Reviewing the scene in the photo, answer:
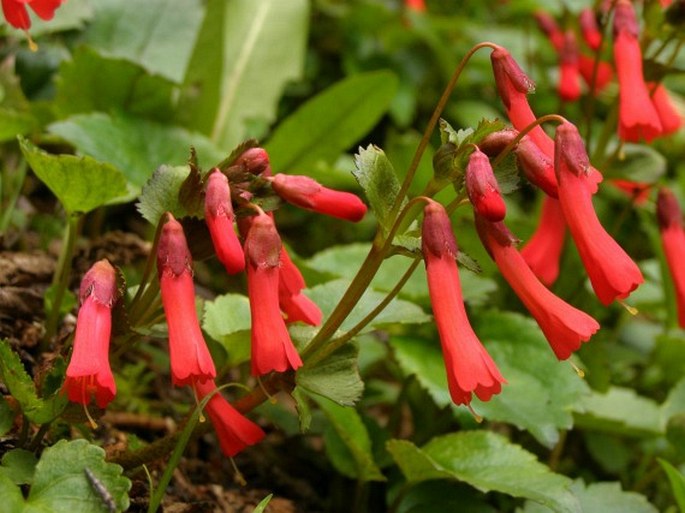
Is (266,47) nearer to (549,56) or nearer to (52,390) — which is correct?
(549,56)

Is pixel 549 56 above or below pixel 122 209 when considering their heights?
above

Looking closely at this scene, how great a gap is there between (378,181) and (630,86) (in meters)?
0.80

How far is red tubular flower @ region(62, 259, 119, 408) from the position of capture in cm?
129

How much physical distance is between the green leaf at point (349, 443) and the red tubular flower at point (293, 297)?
0.23m

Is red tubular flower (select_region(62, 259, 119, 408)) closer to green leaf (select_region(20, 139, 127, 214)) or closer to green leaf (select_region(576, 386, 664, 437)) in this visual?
green leaf (select_region(20, 139, 127, 214))

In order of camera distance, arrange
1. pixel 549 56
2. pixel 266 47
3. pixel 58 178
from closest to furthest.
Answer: pixel 58 178, pixel 266 47, pixel 549 56

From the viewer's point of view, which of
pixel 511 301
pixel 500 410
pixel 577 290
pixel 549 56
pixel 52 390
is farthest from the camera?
pixel 549 56

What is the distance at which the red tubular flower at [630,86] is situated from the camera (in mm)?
1954

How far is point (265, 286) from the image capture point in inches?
54.4

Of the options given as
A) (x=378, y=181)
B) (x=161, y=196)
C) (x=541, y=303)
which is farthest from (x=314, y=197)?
(x=541, y=303)

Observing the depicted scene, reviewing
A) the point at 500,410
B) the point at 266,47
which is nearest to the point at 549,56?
the point at 266,47

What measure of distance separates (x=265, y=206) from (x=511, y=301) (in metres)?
1.16

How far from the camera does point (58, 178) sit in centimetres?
167

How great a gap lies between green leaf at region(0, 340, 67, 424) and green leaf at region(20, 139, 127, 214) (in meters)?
0.36
